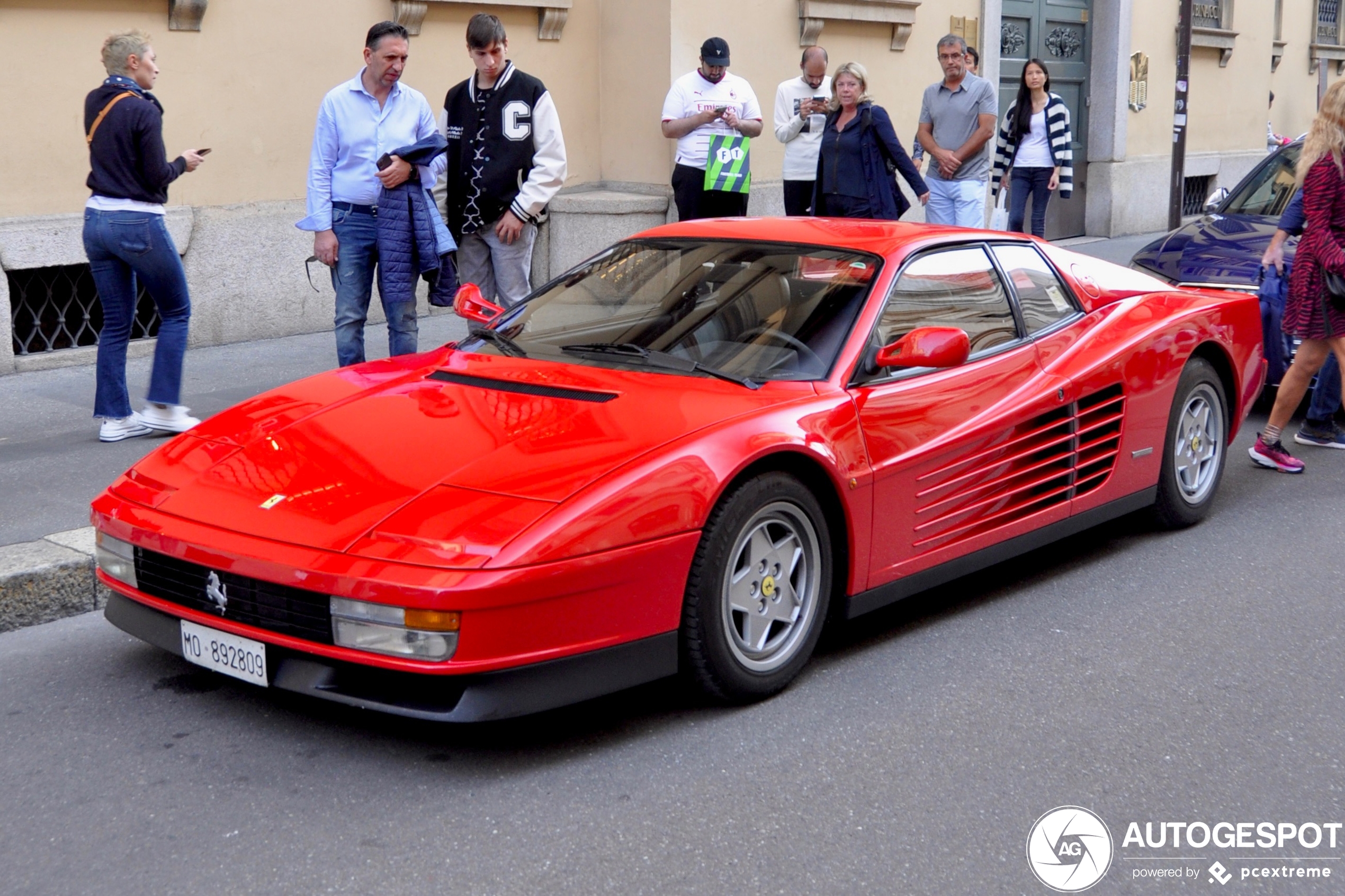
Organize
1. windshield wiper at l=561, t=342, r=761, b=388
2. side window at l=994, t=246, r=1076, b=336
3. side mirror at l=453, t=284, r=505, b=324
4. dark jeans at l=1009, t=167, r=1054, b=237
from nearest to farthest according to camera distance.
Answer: windshield wiper at l=561, t=342, r=761, b=388 < side window at l=994, t=246, r=1076, b=336 < side mirror at l=453, t=284, r=505, b=324 < dark jeans at l=1009, t=167, r=1054, b=237

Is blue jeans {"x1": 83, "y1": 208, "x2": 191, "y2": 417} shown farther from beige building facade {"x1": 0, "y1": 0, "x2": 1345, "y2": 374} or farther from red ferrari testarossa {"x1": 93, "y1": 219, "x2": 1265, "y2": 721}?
red ferrari testarossa {"x1": 93, "y1": 219, "x2": 1265, "y2": 721}

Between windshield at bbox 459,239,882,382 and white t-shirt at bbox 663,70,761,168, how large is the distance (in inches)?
174

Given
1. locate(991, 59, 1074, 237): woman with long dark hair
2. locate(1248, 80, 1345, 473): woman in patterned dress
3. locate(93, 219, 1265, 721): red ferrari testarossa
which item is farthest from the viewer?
locate(991, 59, 1074, 237): woman with long dark hair

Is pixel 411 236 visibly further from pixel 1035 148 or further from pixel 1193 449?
pixel 1035 148

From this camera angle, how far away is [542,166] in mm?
7227

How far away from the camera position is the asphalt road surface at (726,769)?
3133 millimetres

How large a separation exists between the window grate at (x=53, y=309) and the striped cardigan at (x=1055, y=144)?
6.67 meters

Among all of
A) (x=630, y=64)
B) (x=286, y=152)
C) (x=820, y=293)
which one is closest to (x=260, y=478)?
(x=820, y=293)

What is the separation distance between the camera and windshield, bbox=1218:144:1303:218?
8750 mm

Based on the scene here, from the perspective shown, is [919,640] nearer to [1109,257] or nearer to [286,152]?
[286,152]

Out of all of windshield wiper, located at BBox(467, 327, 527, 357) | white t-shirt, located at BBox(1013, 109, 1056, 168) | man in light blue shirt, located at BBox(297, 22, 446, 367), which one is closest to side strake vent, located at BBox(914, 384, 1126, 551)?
windshield wiper, located at BBox(467, 327, 527, 357)

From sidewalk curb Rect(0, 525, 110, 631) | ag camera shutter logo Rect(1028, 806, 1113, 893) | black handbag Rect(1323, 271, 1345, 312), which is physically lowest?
ag camera shutter logo Rect(1028, 806, 1113, 893)

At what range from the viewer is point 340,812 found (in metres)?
3.36

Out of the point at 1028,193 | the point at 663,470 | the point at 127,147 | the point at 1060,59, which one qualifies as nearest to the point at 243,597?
the point at 663,470
